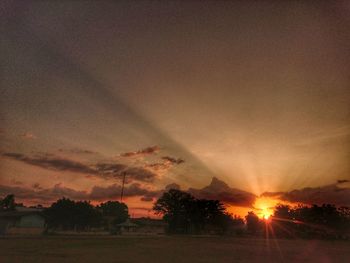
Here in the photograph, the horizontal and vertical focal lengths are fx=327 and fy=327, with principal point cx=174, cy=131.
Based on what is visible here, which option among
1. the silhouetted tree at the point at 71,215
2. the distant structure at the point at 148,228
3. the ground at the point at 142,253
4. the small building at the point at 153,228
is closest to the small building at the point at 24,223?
the silhouetted tree at the point at 71,215

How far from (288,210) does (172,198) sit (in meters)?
58.8

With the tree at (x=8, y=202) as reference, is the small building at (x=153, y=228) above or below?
below

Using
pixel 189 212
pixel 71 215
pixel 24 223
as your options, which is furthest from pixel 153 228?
pixel 24 223

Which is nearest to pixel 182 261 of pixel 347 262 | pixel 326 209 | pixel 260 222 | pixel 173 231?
pixel 347 262

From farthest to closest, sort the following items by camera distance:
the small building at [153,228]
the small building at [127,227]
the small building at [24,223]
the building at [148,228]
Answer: the small building at [153,228] → the building at [148,228] → the small building at [127,227] → the small building at [24,223]

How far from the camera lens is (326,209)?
110625 millimetres

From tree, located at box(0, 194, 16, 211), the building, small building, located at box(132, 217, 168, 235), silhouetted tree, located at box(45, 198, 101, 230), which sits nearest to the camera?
silhouetted tree, located at box(45, 198, 101, 230)

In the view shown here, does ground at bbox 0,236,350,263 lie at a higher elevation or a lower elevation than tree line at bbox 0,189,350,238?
lower

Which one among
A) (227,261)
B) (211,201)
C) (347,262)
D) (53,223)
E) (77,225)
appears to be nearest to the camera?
(227,261)

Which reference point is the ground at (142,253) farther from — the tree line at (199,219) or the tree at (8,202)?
the tree at (8,202)

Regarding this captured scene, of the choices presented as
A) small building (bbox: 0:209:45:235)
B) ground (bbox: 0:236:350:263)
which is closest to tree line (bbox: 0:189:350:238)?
small building (bbox: 0:209:45:235)

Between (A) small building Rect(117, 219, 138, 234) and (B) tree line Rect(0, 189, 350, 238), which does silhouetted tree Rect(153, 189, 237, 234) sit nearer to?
(B) tree line Rect(0, 189, 350, 238)

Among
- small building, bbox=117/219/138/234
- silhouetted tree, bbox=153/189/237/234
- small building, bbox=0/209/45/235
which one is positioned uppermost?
silhouetted tree, bbox=153/189/237/234

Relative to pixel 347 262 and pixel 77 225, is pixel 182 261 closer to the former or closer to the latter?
pixel 347 262
